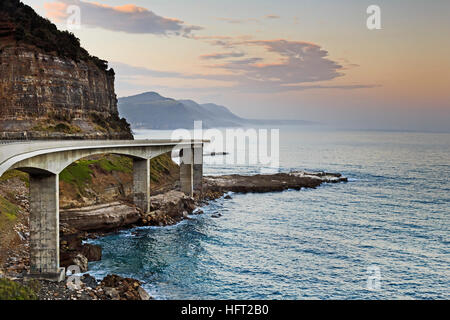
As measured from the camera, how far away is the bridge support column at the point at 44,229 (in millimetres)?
27531

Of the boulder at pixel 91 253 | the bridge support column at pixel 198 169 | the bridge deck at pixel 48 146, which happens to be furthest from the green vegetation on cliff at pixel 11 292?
the bridge support column at pixel 198 169

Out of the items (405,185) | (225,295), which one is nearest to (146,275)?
(225,295)

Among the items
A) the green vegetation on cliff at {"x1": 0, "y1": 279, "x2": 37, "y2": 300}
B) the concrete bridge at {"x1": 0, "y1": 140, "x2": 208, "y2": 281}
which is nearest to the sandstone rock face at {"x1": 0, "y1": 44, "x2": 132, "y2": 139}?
the concrete bridge at {"x1": 0, "y1": 140, "x2": 208, "y2": 281}

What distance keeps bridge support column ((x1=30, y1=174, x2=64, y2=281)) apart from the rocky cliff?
97.1 feet

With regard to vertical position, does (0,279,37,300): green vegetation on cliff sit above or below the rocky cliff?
below

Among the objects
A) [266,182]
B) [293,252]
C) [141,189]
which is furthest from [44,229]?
[266,182]

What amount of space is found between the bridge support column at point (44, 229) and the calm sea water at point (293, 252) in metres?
3.70

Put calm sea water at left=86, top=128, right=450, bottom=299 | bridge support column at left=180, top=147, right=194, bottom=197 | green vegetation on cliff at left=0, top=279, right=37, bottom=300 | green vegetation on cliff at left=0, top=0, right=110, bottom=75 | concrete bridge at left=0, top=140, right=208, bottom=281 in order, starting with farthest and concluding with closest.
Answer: bridge support column at left=180, top=147, right=194, bottom=197 → green vegetation on cliff at left=0, top=0, right=110, bottom=75 → calm sea water at left=86, top=128, right=450, bottom=299 → concrete bridge at left=0, top=140, right=208, bottom=281 → green vegetation on cliff at left=0, top=279, right=37, bottom=300

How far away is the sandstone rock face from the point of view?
59.5 metres

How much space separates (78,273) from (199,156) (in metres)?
49.9

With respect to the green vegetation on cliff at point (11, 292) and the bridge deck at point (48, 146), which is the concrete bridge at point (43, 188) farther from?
the green vegetation on cliff at point (11, 292)

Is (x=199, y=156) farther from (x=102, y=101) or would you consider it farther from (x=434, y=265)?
(x=434, y=265)

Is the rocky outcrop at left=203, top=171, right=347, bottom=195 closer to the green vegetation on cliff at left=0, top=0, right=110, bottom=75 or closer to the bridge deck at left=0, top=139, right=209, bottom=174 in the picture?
the bridge deck at left=0, top=139, right=209, bottom=174
